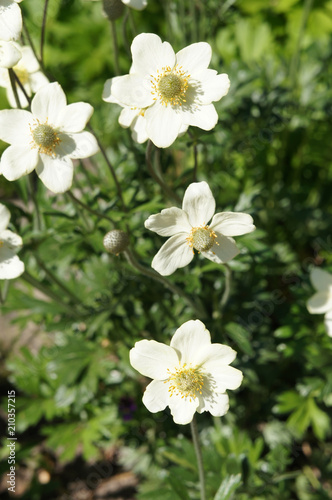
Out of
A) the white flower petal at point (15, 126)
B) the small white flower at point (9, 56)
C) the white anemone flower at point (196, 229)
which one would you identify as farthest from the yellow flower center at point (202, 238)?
the small white flower at point (9, 56)

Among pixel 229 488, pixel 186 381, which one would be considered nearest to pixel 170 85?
pixel 186 381

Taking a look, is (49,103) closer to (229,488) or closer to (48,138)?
(48,138)

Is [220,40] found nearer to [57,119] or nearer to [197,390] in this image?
[57,119]

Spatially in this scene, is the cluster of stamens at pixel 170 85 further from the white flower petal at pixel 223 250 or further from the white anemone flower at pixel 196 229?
the white flower petal at pixel 223 250

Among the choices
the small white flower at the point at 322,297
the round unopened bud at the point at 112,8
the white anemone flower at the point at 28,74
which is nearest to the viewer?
the round unopened bud at the point at 112,8

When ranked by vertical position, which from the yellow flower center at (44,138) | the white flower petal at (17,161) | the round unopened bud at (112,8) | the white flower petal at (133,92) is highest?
the round unopened bud at (112,8)

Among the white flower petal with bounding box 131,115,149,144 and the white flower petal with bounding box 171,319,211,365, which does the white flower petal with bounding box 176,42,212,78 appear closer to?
the white flower petal with bounding box 131,115,149,144
